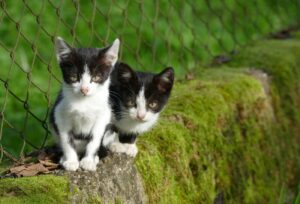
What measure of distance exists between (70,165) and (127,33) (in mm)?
2768

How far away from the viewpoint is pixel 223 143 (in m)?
4.43

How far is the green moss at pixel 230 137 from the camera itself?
3.88 meters

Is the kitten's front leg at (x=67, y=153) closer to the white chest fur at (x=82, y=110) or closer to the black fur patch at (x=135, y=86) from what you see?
the white chest fur at (x=82, y=110)

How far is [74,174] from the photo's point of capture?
3.08 meters

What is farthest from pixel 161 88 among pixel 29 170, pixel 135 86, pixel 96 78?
pixel 29 170

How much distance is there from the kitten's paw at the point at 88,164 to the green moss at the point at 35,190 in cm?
17

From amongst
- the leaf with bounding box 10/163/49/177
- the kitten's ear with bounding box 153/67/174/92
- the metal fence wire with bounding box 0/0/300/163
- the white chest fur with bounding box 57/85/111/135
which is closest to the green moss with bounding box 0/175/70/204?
the leaf with bounding box 10/163/49/177

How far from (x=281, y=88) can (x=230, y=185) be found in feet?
4.22

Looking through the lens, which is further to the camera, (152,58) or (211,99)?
(152,58)

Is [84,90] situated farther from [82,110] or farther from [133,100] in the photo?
[133,100]

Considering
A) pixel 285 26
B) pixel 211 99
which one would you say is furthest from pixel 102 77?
pixel 285 26

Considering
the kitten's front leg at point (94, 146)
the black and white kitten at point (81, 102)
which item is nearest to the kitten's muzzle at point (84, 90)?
the black and white kitten at point (81, 102)

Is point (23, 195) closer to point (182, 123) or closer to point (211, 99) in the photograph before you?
point (182, 123)

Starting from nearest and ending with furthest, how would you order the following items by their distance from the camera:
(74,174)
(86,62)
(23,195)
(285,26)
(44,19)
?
(23,195)
(74,174)
(86,62)
(44,19)
(285,26)
